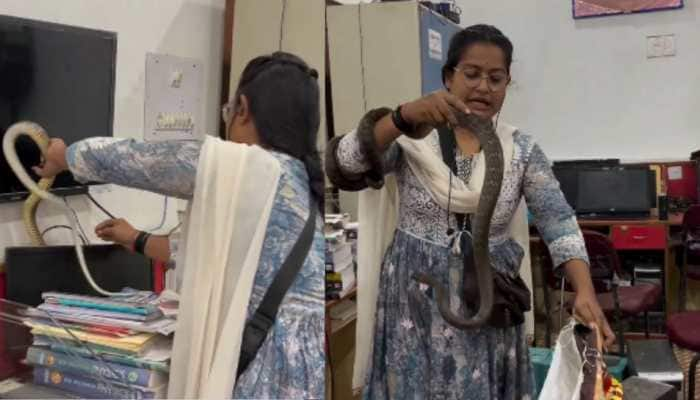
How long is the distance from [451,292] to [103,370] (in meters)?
0.69

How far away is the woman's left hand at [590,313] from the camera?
132 centimetres

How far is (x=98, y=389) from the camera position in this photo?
1.24 m

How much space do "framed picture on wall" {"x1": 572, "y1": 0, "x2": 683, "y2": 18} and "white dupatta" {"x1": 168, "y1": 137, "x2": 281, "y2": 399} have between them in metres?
3.99

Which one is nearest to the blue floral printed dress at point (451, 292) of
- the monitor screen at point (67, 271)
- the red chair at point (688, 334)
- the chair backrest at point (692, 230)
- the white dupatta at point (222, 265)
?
the white dupatta at point (222, 265)

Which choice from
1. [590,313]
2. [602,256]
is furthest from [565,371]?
[602,256]

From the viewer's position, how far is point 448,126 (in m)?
1.40

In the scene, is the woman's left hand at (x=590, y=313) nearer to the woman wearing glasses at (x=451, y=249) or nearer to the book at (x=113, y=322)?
the woman wearing glasses at (x=451, y=249)

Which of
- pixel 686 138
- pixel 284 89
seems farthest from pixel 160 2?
pixel 686 138

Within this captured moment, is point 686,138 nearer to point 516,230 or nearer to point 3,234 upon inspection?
point 516,230

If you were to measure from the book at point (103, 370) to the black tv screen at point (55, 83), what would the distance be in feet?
1.65

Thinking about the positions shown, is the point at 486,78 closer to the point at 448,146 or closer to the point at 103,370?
the point at 448,146

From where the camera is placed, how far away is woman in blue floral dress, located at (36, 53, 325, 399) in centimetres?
115

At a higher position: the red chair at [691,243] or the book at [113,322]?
the red chair at [691,243]

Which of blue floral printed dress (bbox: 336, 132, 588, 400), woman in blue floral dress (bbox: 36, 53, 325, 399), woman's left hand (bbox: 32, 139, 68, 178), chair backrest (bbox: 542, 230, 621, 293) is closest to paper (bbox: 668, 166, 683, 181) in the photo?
chair backrest (bbox: 542, 230, 621, 293)
